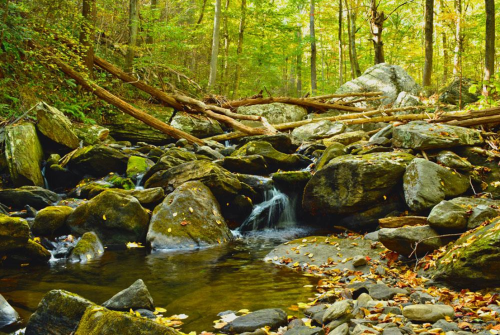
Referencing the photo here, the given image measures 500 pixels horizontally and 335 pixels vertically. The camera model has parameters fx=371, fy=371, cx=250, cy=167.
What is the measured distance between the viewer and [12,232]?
528 cm

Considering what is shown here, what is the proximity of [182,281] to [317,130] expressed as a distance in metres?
8.79

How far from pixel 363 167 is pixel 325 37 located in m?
28.8

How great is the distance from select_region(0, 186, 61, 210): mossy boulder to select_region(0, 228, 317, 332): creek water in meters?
2.27

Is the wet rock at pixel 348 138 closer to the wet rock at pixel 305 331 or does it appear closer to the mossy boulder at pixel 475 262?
the mossy boulder at pixel 475 262

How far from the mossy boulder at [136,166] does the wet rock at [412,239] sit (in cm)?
632

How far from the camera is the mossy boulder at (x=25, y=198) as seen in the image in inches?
288

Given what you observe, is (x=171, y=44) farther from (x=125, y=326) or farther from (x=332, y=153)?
(x=125, y=326)

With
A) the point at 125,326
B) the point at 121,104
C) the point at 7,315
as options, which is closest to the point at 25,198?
the point at 7,315

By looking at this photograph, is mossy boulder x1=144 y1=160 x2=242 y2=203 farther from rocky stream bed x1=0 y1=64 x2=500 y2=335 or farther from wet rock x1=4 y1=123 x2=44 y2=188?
wet rock x1=4 y1=123 x2=44 y2=188

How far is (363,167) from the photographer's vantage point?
7480 millimetres

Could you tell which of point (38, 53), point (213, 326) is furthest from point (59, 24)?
point (213, 326)

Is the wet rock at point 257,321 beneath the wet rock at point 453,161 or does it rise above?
beneath

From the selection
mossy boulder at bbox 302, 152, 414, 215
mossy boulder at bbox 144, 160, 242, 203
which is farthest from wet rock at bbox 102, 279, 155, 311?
mossy boulder at bbox 302, 152, 414, 215

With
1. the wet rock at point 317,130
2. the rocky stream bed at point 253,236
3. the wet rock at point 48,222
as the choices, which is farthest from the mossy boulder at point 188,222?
the wet rock at point 317,130
